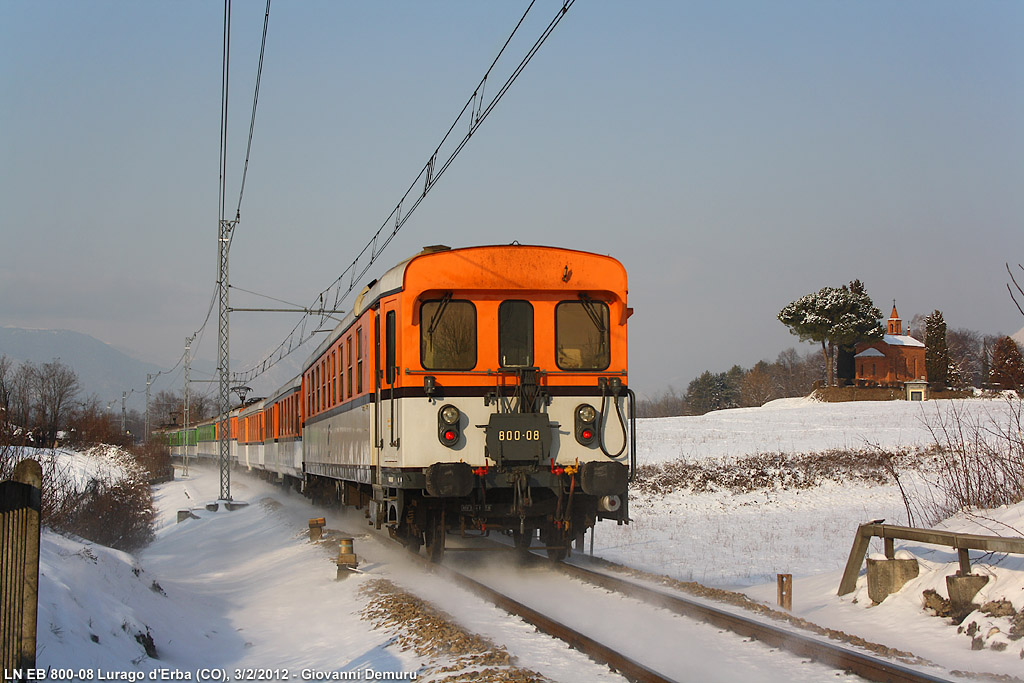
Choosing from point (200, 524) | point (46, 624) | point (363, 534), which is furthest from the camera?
point (200, 524)

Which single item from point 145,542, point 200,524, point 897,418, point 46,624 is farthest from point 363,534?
point 897,418

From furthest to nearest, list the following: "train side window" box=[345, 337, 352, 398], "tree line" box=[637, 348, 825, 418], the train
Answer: "tree line" box=[637, 348, 825, 418] < "train side window" box=[345, 337, 352, 398] < the train

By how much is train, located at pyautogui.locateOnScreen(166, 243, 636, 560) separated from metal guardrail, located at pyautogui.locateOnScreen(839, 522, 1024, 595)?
2.41 m

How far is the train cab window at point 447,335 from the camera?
33.7ft

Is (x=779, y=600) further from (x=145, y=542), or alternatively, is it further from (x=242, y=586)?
(x=145, y=542)

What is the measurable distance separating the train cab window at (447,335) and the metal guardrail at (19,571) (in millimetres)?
5470

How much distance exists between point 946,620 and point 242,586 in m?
9.26

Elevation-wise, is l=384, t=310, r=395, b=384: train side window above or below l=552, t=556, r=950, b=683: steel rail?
above

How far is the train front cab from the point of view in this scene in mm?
10055

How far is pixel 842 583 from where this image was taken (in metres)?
9.39

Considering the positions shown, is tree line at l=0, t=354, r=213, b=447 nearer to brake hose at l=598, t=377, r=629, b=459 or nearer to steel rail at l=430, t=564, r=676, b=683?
steel rail at l=430, t=564, r=676, b=683

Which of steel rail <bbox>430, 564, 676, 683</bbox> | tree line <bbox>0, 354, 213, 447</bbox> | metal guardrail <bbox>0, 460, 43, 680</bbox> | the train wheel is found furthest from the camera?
tree line <bbox>0, 354, 213, 447</bbox>

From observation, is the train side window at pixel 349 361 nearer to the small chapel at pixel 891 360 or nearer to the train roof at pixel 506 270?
the train roof at pixel 506 270

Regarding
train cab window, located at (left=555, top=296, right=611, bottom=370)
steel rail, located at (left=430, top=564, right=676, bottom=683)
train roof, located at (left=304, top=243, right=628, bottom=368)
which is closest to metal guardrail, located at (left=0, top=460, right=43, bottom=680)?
steel rail, located at (left=430, top=564, right=676, bottom=683)
